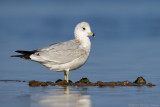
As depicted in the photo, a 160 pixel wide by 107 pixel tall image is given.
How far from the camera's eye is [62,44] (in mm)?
12508

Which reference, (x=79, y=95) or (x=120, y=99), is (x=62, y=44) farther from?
(x=120, y=99)

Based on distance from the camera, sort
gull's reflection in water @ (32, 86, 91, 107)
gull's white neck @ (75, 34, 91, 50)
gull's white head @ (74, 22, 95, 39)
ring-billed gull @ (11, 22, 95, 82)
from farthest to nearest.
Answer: gull's white head @ (74, 22, 95, 39) → gull's white neck @ (75, 34, 91, 50) → ring-billed gull @ (11, 22, 95, 82) → gull's reflection in water @ (32, 86, 91, 107)

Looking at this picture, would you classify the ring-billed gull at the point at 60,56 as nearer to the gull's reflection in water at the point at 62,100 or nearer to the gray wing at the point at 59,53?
the gray wing at the point at 59,53

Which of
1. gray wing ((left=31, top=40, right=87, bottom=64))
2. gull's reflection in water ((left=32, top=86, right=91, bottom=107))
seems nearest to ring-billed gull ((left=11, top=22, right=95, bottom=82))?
gray wing ((left=31, top=40, right=87, bottom=64))

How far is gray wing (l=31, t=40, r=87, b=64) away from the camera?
12.2 meters

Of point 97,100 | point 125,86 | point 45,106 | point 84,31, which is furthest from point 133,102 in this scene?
point 84,31

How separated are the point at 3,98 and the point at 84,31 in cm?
543

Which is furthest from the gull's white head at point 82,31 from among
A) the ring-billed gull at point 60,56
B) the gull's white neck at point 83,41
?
the ring-billed gull at point 60,56

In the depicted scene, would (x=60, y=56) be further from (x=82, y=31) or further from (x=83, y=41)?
(x=82, y=31)

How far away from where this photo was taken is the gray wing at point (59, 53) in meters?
12.2

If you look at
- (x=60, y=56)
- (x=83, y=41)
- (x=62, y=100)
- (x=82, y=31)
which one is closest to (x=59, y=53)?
(x=60, y=56)

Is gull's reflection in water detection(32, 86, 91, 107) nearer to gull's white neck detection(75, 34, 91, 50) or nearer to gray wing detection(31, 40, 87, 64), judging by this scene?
gray wing detection(31, 40, 87, 64)

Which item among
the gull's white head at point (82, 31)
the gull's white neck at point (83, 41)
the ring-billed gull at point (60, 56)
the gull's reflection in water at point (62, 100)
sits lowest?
the gull's reflection in water at point (62, 100)

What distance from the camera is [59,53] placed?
488 inches
